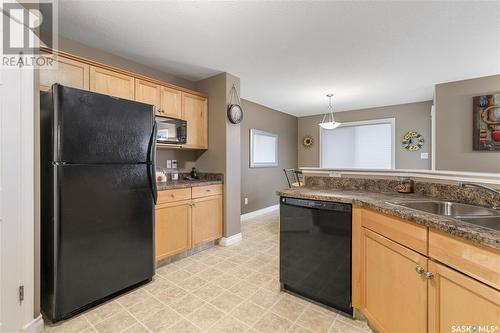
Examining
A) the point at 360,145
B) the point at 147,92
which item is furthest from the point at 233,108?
the point at 360,145

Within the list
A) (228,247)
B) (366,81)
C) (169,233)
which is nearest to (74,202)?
(169,233)

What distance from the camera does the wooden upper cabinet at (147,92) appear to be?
2514 mm

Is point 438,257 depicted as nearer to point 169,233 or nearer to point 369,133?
point 169,233

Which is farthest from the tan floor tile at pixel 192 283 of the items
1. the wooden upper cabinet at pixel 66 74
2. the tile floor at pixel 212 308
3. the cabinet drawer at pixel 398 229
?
the wooden upper cabinet at pixel 66 74

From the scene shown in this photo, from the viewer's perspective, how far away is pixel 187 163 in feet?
11.2

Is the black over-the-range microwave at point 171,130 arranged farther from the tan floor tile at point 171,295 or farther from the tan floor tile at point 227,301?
the tan floor tile at point 227,301

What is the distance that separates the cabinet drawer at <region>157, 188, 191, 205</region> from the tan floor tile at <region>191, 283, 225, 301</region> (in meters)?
0.98

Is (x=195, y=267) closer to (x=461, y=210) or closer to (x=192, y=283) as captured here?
(x=192, y=283)

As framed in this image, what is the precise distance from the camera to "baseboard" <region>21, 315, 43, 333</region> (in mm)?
1414

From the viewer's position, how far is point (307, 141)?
6172mm

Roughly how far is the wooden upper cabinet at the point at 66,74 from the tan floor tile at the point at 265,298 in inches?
100

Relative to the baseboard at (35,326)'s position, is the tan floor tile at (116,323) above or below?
below

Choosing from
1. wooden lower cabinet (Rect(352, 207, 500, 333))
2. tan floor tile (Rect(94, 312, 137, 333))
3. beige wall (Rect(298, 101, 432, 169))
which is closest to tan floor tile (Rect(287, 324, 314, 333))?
wooden lower cabinet (Rect(352, 207, 500, 333))

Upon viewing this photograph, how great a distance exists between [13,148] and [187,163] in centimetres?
211
